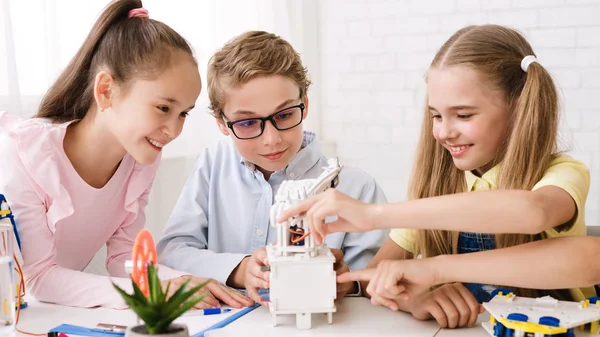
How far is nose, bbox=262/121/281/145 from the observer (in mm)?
1689

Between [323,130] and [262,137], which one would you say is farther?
[323,130]

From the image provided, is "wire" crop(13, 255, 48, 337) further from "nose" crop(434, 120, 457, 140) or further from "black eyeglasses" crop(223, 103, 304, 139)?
"nose" crop(434, 120, 457, 140)

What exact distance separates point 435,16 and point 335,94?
699 mm

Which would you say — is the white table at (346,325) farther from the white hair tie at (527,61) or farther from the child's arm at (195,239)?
the white hair tie at (527,61)

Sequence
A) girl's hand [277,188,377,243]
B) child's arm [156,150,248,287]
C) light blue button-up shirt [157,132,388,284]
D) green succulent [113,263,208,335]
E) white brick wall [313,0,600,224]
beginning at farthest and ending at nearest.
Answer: white brick wall [313,0,600,224] < light blue button-up shirt [157,132,388,284] < child's arm [156,150,248,287] < girl's hand [277,188,377,243] < green succulent [113,263,208,335]

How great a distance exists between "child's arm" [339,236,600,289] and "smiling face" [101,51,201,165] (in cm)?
65

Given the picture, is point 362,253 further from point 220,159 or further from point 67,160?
point 67,160

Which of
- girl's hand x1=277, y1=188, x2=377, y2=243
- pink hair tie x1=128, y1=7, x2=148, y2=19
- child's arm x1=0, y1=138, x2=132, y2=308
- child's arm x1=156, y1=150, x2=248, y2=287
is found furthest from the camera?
pink hair tie x1=128, y1=7, x2=148, y2=19

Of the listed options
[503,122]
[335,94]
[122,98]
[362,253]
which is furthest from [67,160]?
[335,94]

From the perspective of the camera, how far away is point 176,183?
2834 mm

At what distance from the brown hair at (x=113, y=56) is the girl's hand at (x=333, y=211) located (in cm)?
59

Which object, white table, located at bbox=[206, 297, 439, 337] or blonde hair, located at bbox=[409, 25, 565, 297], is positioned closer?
white table, located at bbox=[206, 297, 439, 337]

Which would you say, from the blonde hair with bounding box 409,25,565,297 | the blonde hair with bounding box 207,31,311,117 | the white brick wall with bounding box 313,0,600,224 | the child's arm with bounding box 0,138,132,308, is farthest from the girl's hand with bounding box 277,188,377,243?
the white brick wall with bounding box 313,0,600,224

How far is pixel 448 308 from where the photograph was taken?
1.21 metres
